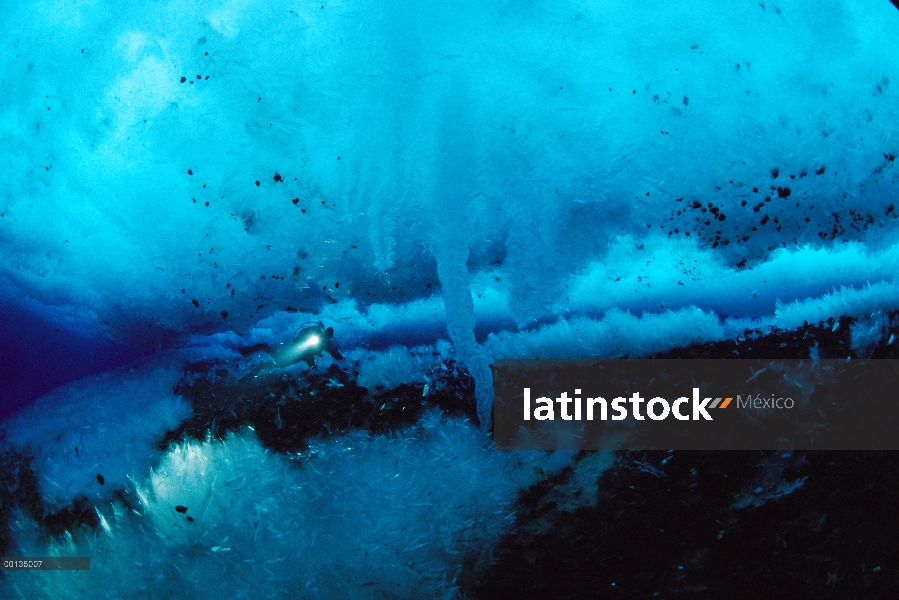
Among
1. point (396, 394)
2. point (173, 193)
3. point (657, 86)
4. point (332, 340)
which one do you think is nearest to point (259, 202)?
point (173, 193)

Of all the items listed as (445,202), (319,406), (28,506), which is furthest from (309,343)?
(28,506)

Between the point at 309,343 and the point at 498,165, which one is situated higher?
the point at 498,165

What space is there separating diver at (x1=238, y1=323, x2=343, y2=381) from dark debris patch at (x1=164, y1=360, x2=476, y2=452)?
21 mm

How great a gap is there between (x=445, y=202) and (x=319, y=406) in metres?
0.43

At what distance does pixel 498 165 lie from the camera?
87cm

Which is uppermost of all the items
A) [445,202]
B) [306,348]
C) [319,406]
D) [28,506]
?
[445,202]

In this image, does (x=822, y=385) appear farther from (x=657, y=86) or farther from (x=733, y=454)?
(x=657, y=86)

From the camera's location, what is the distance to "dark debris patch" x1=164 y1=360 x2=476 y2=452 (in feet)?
2.79

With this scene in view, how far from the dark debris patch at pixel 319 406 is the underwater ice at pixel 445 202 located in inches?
1.0

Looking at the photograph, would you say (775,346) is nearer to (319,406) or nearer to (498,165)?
(498,165)

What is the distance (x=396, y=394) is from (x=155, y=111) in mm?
683

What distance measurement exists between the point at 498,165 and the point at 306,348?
1.58 feet

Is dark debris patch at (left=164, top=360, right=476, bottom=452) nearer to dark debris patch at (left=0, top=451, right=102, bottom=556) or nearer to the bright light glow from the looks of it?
the bright light glow

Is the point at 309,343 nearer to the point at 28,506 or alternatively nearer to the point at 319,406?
the point at 319,406
